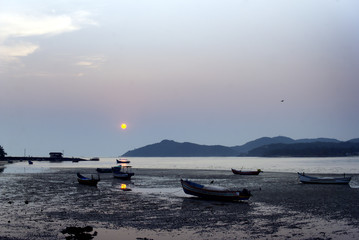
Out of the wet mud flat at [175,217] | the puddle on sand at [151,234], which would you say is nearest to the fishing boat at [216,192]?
the wet mud flat at [175,217]

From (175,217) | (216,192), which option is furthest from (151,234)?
(216,192)

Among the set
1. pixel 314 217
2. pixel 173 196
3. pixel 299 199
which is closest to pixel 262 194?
pixel 299 199

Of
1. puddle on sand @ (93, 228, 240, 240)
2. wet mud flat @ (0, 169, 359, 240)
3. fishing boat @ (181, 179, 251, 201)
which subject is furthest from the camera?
fishing boat @ (181, 179, 251, 201)

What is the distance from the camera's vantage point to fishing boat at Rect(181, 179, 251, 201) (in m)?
39.4

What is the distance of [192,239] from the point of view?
895 inches

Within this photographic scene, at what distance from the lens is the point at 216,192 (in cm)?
4069

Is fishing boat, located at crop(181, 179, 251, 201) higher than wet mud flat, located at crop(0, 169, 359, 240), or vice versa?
fishing boat, located at crop(181, 179, 251, 201)

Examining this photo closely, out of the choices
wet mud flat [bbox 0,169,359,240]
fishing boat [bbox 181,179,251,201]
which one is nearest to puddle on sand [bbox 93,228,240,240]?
wet mud flat [bbox 0,169,359,240]

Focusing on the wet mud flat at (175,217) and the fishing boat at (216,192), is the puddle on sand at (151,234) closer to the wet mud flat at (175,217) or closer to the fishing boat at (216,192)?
the wet mud flat at (175,217)

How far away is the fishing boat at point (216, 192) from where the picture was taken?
129 feet

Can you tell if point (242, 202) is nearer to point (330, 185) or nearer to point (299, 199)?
point (299, 199)

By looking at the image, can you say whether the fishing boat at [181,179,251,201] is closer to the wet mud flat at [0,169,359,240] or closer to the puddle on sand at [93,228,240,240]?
the wet mud flat at [0,169,359,240]

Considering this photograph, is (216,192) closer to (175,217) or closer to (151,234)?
(175,217)

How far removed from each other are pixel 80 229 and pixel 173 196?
70.0 feet
